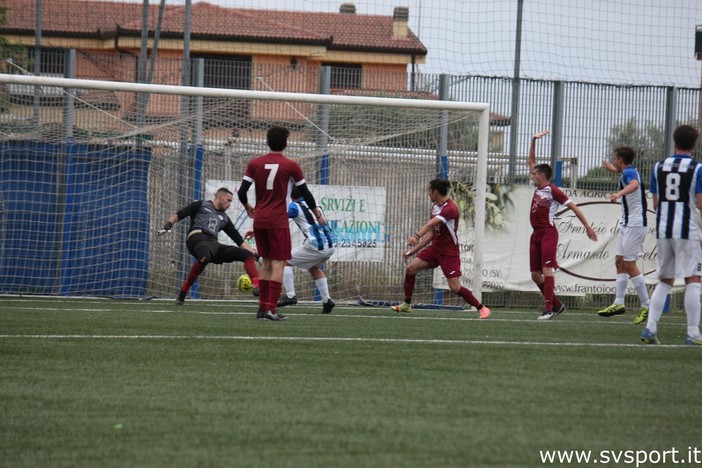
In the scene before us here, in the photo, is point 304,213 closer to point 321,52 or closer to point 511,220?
point 511,220

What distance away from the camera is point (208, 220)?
44.7ft

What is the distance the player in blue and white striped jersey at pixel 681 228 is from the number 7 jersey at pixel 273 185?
3686 mm

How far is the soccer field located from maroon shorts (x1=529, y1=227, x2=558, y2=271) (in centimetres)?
279

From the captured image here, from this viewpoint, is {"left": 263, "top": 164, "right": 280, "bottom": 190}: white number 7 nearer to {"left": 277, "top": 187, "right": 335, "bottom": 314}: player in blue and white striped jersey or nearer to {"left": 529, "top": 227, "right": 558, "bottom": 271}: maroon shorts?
{"left": 277, "top": 187, "right": 335, "bottom": 314}: player in blue and white striped jersey

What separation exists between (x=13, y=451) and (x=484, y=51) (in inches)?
489

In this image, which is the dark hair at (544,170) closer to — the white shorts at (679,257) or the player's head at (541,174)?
the player's head at (541,174)

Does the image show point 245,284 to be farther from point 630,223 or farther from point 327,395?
point 327,395

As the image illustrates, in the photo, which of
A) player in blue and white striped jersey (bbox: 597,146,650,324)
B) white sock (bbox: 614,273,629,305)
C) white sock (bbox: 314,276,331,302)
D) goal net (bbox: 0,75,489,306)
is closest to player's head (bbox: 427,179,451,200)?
white sock (bbox: 314,276,331,302)

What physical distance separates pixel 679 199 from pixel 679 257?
0.52m

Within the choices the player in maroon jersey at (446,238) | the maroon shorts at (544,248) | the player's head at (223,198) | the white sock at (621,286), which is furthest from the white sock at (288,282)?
the white sock at (621,286)

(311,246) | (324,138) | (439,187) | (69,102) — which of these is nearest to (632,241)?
(439,187)

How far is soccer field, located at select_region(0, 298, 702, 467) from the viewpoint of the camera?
14.3ft

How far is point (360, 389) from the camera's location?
5855mm

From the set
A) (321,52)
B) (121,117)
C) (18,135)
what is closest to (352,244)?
(121,117)
